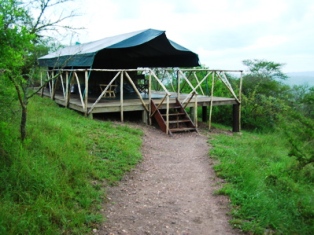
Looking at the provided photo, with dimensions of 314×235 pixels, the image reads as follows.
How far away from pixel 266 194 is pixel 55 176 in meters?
3.40

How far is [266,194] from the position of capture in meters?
5.47

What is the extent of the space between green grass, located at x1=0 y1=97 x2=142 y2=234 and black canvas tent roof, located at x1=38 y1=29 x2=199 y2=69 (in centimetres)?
436

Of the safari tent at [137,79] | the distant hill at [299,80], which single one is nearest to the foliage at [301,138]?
the safari tent at [137,79]

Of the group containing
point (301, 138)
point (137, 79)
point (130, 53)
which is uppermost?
point (130, 53)

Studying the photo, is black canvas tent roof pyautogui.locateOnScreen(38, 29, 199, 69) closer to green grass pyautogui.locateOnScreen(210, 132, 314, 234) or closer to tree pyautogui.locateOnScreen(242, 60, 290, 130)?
tree pyautogui.locateOnScreen(242, 60, 290, 130)

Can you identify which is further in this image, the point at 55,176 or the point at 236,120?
the point at 236,120

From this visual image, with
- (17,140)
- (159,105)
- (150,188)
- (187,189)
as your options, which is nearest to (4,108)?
(17,140)

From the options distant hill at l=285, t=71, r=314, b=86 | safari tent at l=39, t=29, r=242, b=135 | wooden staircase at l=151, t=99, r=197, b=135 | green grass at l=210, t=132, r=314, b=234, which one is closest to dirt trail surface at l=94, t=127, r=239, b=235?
green grass at l=210, t=132, r=314, b=234

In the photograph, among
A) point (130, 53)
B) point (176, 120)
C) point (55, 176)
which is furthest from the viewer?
point (130, 53)

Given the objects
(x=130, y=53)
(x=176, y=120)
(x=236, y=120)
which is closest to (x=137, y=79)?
(x=130, y=53)

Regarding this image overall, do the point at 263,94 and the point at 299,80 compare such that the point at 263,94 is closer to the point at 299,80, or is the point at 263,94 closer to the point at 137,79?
the point at 137,79

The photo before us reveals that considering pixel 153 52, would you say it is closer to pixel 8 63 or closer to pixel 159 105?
pixel 159 105

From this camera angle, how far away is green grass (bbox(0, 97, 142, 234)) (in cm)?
410

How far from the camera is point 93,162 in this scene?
632 centimetres
